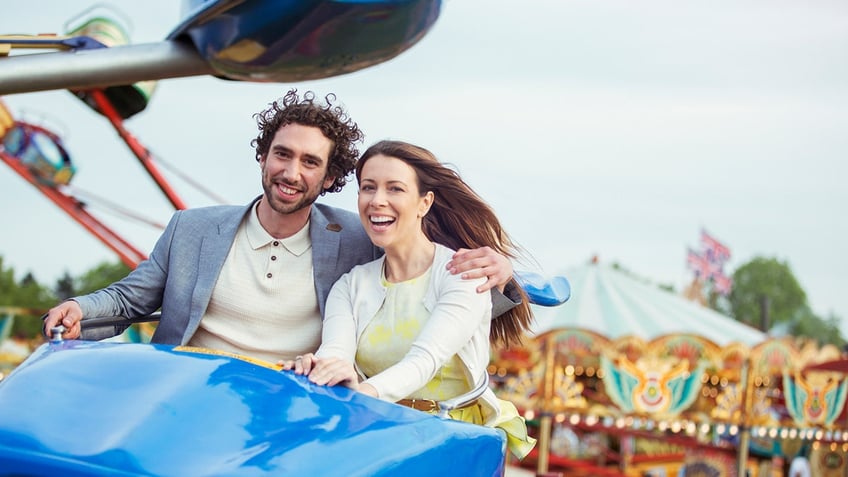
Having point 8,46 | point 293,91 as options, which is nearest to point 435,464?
point 8,46

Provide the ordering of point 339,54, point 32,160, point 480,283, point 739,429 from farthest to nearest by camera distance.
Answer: point 32,160 → point 739,429 → point 480,283 → point 339,54

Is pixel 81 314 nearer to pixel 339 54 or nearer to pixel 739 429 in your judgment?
pixel 339 54

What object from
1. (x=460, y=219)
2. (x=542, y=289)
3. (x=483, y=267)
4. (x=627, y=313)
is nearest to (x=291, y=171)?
(x=460, y=219)

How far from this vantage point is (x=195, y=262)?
2.46m

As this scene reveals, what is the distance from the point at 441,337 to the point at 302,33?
106cm

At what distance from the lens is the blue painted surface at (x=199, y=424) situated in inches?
52.9

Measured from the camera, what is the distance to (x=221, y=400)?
149cm

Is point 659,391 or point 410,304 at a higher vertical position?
point 410,304

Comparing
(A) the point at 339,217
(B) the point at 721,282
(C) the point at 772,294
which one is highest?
(A) the point at 339,217

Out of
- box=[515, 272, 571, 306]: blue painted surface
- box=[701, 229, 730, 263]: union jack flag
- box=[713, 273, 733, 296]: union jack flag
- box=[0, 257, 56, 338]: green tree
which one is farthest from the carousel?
box=[0, 257, 56, 338]: green tree

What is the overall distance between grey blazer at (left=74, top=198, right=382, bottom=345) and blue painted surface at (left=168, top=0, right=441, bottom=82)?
4.17ft

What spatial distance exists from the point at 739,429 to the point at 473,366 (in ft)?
27.7

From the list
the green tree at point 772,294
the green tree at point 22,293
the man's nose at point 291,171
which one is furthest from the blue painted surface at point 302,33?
the green tree at point 772,294

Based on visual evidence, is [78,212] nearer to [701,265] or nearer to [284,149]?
[284,149]
